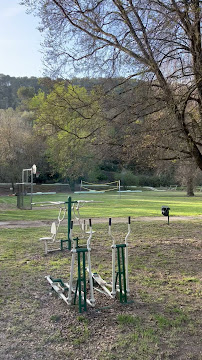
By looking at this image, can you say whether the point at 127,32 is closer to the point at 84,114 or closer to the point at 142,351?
the point at 84,114

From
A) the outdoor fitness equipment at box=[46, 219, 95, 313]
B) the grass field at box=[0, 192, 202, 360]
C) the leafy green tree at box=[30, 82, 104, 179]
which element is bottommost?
the grass field at box=[0, 192, 202, 360]

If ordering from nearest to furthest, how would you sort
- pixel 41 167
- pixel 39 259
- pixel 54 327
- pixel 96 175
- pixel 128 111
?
pixel 54 327
pixel 39 259
pixel 128 111
pixel 41 167
pixel 96 175

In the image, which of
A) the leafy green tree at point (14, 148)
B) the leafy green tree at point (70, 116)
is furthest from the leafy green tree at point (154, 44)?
the leafy green tree at point (14, 148)

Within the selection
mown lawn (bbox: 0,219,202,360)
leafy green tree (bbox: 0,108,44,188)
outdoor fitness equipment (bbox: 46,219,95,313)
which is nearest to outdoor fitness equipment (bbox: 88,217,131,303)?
mown lawn (bbox: 0,219,202,360)

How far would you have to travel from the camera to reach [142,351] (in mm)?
2977

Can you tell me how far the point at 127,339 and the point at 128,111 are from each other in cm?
526

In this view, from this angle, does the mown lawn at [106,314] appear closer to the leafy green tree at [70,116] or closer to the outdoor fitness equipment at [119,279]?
the outdoor fitness equipment at [119,279]

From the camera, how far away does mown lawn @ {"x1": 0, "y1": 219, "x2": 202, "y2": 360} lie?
3.02 metres

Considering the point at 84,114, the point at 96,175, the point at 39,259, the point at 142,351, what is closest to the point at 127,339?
the point at 142,351

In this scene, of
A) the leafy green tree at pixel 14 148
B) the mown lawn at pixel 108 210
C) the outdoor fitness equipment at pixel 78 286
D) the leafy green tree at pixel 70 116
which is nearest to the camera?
the outdoor fitness equipment at pixel 78 286

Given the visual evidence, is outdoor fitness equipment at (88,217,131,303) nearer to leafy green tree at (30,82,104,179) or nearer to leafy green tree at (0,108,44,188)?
leafy green tree at (30,82,104,179)

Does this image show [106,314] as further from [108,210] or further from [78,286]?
[108,210]

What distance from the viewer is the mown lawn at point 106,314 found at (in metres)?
3.02

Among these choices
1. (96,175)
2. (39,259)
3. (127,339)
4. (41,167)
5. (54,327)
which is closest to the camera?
(127,339)
